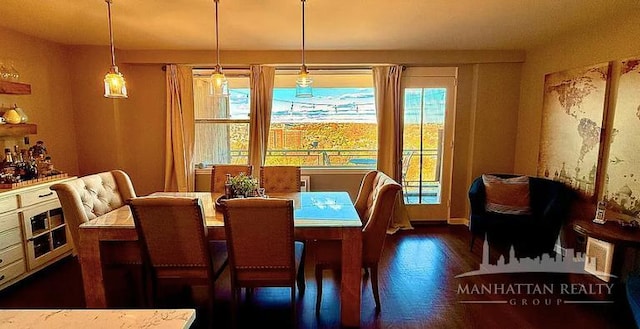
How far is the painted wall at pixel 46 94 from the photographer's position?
3.17m

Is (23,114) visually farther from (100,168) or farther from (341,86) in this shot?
(341,86)

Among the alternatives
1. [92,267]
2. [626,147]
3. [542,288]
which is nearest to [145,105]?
[92,267]

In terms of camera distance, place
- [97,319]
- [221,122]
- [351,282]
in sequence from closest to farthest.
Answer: [97,319] < [351,282] < [221,122]

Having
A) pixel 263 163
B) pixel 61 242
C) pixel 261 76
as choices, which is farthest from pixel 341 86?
pixel 61 242

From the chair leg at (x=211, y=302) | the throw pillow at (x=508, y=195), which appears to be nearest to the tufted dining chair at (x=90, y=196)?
the chair leg at (x=211, y=302)

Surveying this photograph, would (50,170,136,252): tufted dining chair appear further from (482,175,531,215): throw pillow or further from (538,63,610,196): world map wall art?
(538,63,610,196): world map wall art

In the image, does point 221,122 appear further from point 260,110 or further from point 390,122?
point 390,122

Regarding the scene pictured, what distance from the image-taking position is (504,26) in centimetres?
305

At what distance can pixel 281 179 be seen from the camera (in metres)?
3.33

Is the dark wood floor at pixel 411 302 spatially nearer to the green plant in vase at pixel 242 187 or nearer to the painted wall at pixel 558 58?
the green plant in vase at pixel 242 187

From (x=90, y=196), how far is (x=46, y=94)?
6.11 feet

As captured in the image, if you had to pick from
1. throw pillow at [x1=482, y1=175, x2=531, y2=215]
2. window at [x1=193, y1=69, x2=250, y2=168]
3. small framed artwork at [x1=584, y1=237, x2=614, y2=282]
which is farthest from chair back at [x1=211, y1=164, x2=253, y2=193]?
small framed artwork at [x1=584, y1=237, x2=614, y2=282]

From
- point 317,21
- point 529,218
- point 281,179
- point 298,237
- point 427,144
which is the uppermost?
point 317,21

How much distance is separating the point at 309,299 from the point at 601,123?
3.02 meters
